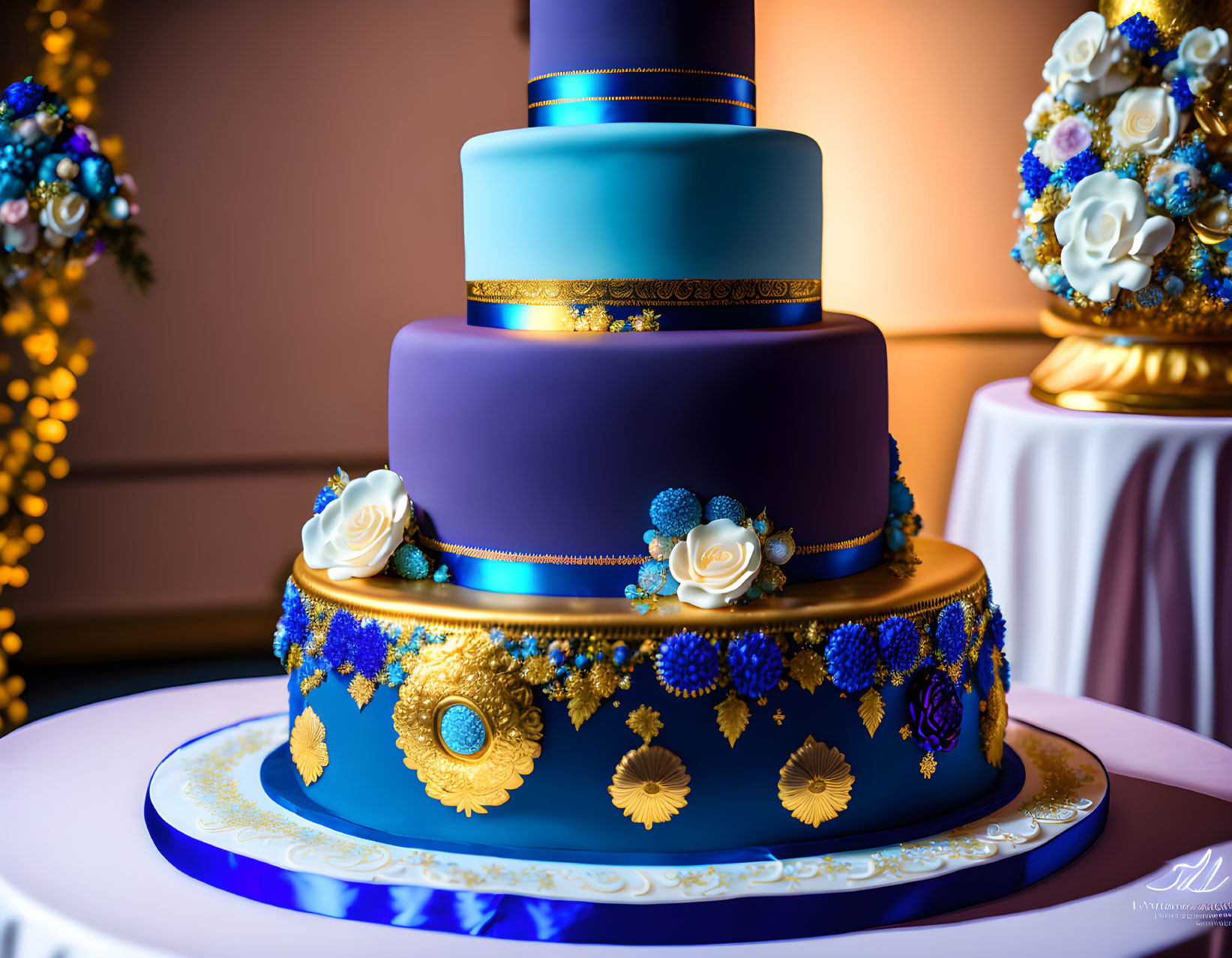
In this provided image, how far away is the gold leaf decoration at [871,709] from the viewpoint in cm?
165

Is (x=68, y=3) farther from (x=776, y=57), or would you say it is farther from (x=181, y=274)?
(x=776, y=57)

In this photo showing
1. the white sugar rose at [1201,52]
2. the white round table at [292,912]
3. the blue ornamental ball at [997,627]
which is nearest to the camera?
the white round table at [292,912]

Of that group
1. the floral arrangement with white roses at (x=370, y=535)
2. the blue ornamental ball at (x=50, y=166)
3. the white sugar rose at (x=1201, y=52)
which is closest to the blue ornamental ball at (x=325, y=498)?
the floral arrangement with white roses at (x=370, y=535)

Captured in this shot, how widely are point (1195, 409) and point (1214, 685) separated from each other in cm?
64

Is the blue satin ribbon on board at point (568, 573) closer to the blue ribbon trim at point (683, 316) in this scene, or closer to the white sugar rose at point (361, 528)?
the white sugar rose at point (361, 528)

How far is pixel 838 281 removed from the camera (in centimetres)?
489

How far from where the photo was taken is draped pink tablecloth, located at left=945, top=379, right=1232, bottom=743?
2.76 meters

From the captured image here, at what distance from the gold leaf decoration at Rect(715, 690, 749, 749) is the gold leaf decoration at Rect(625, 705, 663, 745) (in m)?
0.08

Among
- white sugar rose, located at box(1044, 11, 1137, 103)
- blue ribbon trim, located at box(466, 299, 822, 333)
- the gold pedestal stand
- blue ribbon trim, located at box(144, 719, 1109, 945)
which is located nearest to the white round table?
blue ribbon trim, located at box(144, 719, 1109, 945)

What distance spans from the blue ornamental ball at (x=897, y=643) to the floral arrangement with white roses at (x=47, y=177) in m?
2.50

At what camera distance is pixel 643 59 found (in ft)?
5.82

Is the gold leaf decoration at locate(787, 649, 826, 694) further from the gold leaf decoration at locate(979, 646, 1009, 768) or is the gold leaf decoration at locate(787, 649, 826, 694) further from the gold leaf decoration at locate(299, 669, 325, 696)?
the gold leaf decoration at locate(299, 669, 325, 696)

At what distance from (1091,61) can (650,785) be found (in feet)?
6.83

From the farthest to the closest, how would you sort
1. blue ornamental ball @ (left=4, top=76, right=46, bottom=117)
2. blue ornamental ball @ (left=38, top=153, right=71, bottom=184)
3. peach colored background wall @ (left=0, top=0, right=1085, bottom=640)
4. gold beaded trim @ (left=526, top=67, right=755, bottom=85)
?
1. peach colored background wall @ (left=0, top=0, right=1085, bottom=640)
2. blue ornamental ball @ (left=38, top=153, right=71, bottom=184)
3. blue ornamental ball @ (left=4, top=76, right=46, bottom=117)
4. gold beaded trim @ (left=526, top=67, right=755, bottom=85)
